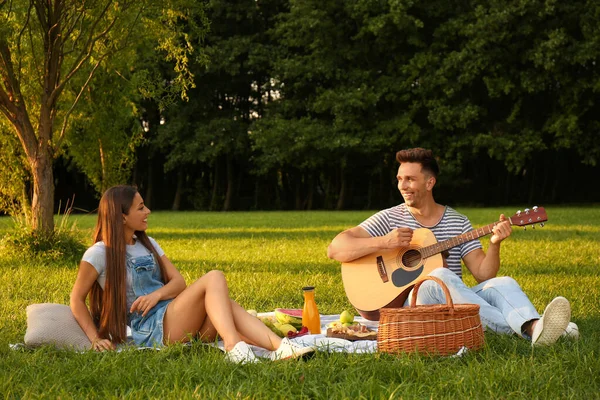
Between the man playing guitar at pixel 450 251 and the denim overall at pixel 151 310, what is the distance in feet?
4.93

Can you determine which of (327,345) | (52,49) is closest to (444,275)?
(327,345)

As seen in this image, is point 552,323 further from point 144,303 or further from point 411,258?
point 144,303

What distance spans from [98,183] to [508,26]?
14963 millimetres

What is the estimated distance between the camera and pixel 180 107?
35531mm

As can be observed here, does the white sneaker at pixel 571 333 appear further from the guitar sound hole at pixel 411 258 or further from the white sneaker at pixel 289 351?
the white sneaker at pixel 289 351

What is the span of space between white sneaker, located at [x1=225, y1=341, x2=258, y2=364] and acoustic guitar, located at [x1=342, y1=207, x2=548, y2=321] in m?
1.56

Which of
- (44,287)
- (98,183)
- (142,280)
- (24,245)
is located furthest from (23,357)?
(98,183)

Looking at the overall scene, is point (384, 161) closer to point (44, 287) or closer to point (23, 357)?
point (44, 287)

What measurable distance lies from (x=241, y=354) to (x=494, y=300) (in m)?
1.90

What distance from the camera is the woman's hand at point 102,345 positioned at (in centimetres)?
523

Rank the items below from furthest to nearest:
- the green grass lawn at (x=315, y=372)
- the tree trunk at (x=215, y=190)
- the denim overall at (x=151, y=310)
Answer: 1. the tree trunk at (x=215, y=190)
2. the denim overall at (x=151, y=310)
3. the green grass lawn at (x=315, y=372)

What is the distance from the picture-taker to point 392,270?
6.21m

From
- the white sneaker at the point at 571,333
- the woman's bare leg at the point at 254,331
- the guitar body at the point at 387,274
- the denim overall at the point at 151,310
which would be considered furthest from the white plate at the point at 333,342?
the white sneaker at the point at 571,333

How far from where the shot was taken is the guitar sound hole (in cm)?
614
